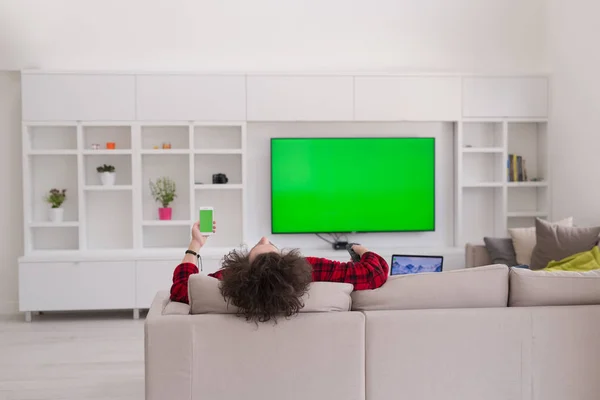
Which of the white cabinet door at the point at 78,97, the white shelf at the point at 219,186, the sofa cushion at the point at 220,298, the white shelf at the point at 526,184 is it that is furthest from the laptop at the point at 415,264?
the white cabinet door at the point at 78,97

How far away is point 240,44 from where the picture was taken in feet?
21.9

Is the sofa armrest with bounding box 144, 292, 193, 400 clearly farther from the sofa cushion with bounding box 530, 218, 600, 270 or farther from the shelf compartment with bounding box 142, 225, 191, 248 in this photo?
the shelf compartment with bounding box 142, 225, 191, 248

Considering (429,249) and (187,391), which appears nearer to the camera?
(187,391)

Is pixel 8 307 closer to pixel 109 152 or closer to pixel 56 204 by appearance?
pixel 56 204

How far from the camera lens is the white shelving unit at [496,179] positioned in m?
6.80

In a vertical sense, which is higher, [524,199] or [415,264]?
[524,199]

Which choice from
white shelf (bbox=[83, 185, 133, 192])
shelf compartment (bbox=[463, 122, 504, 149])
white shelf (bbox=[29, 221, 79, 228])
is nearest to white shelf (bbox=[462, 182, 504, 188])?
shelf compartment (bbox=[463, 122, 504, 149])

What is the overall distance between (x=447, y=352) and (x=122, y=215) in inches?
166

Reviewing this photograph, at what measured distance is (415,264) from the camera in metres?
4.80

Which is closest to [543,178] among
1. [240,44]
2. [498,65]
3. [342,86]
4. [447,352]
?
[498,65]

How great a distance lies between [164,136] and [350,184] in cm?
169

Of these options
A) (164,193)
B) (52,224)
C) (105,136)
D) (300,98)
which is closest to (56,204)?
(52,224)

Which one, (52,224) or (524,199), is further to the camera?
(524,199)

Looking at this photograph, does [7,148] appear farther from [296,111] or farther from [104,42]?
[296,111]
